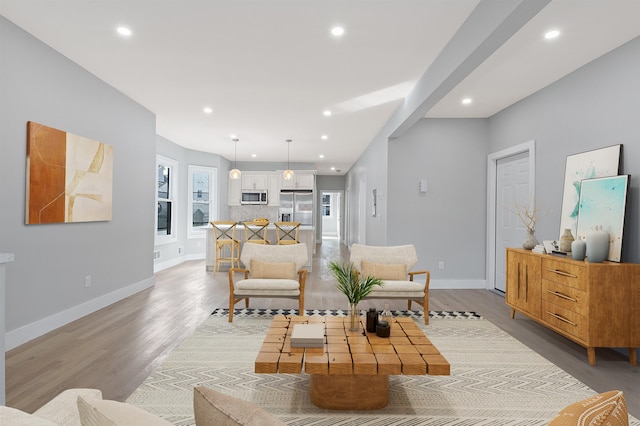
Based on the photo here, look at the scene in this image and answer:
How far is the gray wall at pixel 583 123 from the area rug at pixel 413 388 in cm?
143

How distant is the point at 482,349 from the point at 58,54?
4908mm

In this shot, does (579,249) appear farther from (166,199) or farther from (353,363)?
(166,199)

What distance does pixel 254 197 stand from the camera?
10445 mm

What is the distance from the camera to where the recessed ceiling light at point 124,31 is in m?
3.13

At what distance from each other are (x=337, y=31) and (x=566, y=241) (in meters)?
2.88

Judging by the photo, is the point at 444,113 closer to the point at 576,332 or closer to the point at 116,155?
the point at 576,332

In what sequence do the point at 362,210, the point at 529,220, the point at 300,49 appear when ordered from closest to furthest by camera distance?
the point at 300,49 → the point at 529,220 → the point at 362,210

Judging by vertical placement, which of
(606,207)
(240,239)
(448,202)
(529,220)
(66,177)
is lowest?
(240,239)

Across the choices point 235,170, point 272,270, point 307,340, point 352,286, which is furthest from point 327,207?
point 307,340

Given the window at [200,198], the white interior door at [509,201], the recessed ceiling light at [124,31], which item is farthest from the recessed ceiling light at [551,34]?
the window at [200,198]

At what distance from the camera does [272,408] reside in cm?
222

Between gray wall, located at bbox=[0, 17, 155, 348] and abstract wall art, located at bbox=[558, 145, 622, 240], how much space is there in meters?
5.20

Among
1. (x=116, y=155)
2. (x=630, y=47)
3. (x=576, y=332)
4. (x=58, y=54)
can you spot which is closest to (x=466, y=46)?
(x=630, y=47)

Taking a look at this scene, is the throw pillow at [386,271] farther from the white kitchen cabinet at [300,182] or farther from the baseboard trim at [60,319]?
the white kitchen cabinet at [300,182]
